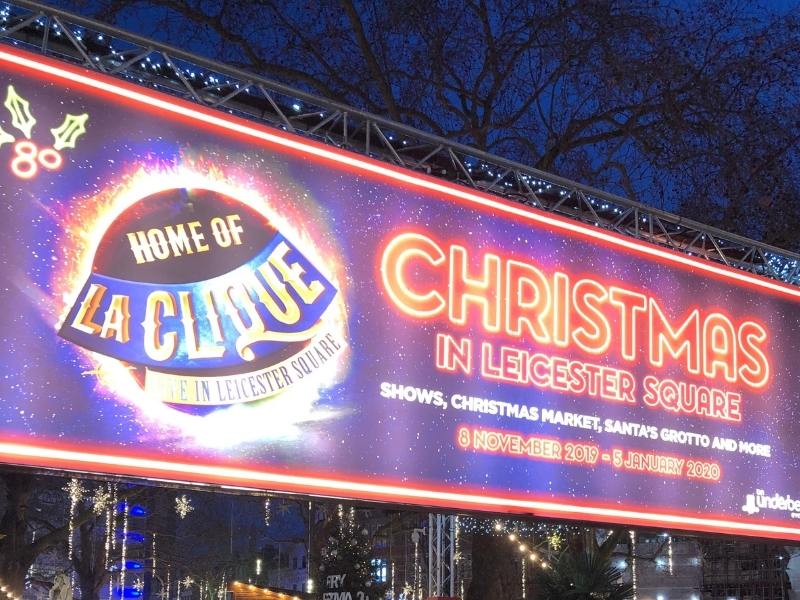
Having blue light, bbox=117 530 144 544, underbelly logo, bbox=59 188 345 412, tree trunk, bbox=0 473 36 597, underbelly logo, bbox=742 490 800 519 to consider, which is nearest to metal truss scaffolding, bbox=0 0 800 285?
underbelly logo, bbox=59 188 345 412

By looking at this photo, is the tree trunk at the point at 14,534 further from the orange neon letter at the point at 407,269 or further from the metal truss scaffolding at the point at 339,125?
the orange neon letter at the point at 407,269

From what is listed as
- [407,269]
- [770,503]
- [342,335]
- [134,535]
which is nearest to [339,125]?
[407,269]

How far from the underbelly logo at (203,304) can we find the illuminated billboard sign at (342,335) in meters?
0.02

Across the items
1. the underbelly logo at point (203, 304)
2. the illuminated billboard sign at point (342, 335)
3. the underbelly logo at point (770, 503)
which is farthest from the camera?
the underbelly logo at point (770, 503)

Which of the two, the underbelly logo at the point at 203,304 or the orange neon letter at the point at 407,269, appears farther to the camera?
the orange neon letter at the point at 407,269

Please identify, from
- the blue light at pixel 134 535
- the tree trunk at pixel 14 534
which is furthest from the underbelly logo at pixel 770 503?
the blue light at pixel 134 535

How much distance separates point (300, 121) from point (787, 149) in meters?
6.76

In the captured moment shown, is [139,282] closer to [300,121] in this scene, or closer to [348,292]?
[348,292]

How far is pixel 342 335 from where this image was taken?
801cm

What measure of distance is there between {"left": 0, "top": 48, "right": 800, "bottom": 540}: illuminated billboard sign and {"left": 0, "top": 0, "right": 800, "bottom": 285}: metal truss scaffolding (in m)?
0.43

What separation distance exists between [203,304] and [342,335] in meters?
1.16

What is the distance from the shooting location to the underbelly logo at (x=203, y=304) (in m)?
7.04

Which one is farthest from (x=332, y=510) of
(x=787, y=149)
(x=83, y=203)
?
(x=83, y=203)

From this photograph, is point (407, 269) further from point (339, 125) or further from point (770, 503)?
point (770, 503)
